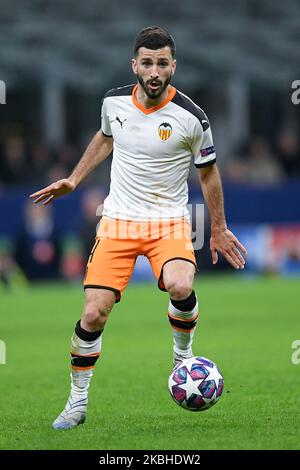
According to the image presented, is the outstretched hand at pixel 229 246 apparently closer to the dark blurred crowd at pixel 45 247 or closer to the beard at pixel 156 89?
the beard at pixel 156 89

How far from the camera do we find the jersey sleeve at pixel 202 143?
7.75m

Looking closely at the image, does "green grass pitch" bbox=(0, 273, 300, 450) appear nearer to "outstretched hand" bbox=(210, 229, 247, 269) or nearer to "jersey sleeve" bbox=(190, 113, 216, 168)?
"outstretched hand" bbox=(210, 229, 247, 269)

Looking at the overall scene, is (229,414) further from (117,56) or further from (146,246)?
(117,56)

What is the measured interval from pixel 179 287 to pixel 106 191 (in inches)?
542

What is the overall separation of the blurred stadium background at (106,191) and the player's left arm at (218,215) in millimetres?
1079

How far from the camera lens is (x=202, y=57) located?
24844 millimetres

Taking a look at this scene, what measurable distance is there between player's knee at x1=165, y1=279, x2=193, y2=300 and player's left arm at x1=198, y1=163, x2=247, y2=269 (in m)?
0.44

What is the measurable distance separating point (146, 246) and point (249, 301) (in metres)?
9.28

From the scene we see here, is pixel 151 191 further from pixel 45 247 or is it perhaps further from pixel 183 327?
pixel 45 247

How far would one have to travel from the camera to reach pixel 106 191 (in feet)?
69.8

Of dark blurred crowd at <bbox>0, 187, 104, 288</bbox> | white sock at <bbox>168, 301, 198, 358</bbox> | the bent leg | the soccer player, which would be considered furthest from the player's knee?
dark blurred crowd at <bbox>0, 187, 104, 288</bbox>

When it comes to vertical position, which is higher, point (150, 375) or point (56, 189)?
point (56, 189)

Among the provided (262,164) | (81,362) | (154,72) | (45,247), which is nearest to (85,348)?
(81,362)

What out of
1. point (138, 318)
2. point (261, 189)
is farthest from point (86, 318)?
point (261, 189)
